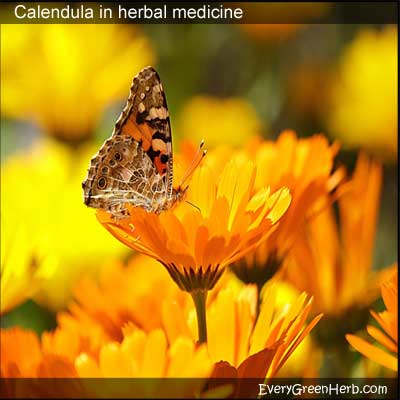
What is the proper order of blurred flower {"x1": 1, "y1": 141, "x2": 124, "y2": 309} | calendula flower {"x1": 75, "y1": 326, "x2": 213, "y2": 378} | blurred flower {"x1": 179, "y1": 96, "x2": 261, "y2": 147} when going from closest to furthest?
1. calendula flower {"x1": 75, "y1": 326, "x2": 213, "y2": 378}
2. blurred flower {"x1": 1, "y1": 141, "x2": 124, "y2": 309}
3. blurred flower {"x1": 179, "y1": 96, "x2": 261, "y2": 147}

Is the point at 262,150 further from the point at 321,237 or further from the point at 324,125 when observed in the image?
the point at 324,125

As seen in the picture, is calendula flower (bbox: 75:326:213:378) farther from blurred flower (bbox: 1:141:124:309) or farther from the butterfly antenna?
blurred flower (bbox: 1:141:124:309)

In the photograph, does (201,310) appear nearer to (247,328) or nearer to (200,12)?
(247,328)

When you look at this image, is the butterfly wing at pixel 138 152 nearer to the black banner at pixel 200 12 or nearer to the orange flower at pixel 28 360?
the orange flower at pixel 28 360

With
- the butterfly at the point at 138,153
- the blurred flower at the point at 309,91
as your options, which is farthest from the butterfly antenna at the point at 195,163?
the blurred flower at the point at 309,91

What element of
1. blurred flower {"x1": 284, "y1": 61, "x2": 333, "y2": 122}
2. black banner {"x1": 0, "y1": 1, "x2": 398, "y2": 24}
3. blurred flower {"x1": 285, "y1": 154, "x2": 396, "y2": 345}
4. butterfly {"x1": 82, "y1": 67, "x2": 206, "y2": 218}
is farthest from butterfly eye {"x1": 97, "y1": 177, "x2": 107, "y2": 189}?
blurred flower {"x1": 284, "y1": 61, "x2": 333, "y2": 122}

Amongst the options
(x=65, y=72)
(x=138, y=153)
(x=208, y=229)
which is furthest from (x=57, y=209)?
(x=208, y=229)
